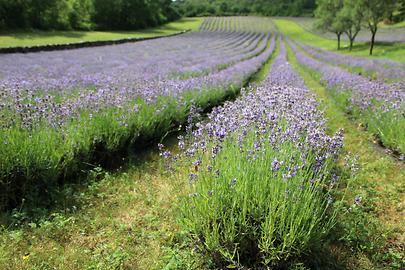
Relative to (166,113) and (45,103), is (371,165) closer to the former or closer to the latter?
(166,113)

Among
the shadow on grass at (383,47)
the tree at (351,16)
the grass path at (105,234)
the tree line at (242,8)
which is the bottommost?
the shadow on grass at (383,47)

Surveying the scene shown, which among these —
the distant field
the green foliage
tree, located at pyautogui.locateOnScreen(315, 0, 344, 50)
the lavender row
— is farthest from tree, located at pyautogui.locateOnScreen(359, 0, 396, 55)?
the green foliage

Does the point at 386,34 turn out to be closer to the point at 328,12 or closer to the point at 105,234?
the point at 328,12

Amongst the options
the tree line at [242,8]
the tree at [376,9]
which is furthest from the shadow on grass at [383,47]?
the tree line at [242,8]

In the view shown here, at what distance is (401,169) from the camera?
5.04 metres

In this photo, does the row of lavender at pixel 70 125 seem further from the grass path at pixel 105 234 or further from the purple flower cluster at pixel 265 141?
the purple flower cluster at pixel 265 141

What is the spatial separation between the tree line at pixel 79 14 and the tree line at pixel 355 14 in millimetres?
28369

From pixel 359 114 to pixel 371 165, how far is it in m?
2.89

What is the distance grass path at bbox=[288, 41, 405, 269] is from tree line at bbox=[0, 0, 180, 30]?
3605 cm

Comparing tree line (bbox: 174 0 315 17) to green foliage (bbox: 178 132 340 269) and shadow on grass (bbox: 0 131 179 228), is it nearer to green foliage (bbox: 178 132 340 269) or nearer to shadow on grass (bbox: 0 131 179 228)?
shadow on grass (bbox: 0 131 179 228)

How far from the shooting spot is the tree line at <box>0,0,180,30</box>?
112 feet

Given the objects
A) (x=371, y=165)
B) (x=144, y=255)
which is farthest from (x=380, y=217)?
(x=144, y=255)

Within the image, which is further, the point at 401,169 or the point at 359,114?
the point at 359,114

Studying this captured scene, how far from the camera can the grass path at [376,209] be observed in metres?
3.10
